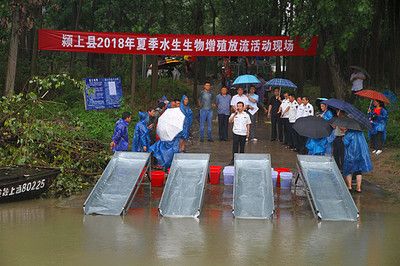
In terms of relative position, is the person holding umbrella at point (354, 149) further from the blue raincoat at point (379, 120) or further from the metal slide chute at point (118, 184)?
the blue raincoat at point (379, 120)

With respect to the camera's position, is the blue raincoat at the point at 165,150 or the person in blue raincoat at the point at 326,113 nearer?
the blue raincoat at the point at 165,150

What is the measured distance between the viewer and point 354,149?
611 inches

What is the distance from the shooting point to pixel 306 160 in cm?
1580

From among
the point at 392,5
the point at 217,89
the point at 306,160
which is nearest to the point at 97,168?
the point at 306,160

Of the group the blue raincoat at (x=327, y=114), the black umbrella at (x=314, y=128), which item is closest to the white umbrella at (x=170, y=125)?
the black umbrella at (x=314, y=128)

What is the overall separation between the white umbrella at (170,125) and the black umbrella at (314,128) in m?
2.78

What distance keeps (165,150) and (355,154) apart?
443 centimetres

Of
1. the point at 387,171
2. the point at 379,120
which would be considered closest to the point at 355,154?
the point at 387,171

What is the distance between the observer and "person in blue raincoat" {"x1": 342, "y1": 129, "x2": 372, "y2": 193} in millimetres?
15461

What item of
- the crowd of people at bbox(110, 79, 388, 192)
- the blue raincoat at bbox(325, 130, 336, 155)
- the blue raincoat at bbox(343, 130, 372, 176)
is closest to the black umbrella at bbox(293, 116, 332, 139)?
the crowd of people at bbox(110, 79, 388, 192)

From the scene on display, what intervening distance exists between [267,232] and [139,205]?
10.8 ft

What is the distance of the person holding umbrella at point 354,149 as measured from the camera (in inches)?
604

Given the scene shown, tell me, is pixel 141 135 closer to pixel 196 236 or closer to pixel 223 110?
pixel 196 236

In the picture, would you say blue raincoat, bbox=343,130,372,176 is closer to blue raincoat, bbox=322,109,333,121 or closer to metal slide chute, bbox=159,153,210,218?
blue raincoat, bbox=322,109,333,121
